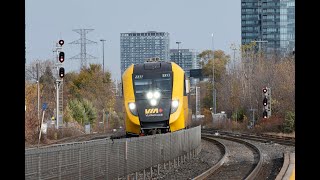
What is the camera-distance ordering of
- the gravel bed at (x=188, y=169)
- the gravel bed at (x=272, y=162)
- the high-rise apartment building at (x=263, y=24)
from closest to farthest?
the gravel bed at (x=188, y=169), the gravel bed at (x=272, y=162), the high-rise apartment building at (x=263, y=24)

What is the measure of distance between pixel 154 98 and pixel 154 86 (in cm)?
59

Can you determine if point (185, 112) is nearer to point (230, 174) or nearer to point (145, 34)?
point (230, 174)

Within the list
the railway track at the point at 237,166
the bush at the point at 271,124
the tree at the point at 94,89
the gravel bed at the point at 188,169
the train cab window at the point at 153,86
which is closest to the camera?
the gravel bed at the point at 188,169

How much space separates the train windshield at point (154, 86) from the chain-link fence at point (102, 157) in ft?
5.32

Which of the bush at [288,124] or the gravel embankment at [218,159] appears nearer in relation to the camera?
the gravel embankment at [218,159]

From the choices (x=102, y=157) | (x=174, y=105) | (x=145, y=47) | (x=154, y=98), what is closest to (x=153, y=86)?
(x=154, y=98)

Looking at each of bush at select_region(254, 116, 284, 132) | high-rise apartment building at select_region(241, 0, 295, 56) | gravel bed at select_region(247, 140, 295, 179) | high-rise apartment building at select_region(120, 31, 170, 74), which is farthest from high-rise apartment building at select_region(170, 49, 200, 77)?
gravel bed at select_region(247, 140, 295, 179)

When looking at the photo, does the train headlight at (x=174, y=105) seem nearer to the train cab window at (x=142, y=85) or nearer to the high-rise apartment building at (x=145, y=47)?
the train cab window at (x=142, y=85)

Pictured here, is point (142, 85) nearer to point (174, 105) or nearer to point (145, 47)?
point (174, 105)

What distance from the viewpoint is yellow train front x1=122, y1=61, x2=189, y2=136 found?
65.6 ft

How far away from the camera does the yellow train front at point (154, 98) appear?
20000 mm

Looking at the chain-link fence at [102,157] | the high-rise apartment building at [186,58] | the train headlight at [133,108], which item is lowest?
the chain-link fence at [102,157]

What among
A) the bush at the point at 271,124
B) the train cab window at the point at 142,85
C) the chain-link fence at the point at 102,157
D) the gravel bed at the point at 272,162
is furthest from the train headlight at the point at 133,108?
the bush at the point at 271,124
